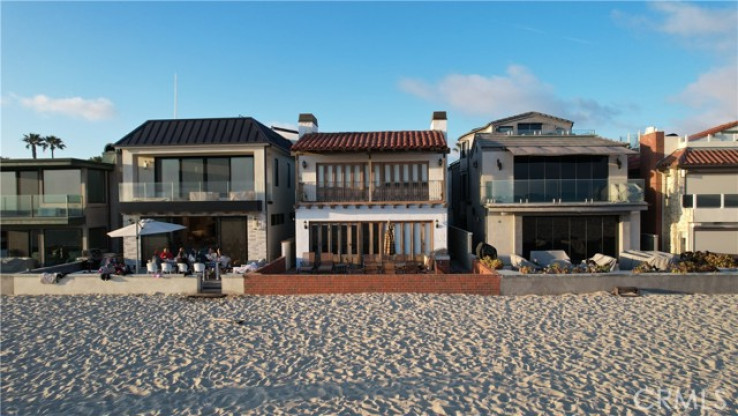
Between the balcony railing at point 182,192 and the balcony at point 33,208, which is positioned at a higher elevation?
the balcony railing at point 182,192

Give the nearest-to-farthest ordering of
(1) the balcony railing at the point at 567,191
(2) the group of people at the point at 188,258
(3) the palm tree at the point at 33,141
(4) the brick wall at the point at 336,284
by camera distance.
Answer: (4) the brick wall at the point at 336,284 < (2) the group of people at the point at 188,258 < (1) the balcony railing at the point at 567,191 < (3) the palm tree at the point at 33,141

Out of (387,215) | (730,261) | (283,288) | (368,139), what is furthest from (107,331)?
(730,261)

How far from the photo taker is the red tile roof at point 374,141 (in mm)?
17484

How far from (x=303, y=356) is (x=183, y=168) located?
1409 centimetres

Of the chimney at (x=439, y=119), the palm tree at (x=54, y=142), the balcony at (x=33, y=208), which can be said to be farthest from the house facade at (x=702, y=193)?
the palm tree at (x=54, y=142)

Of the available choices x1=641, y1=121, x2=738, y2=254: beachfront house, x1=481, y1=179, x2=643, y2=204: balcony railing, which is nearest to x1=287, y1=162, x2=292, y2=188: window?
x1=481, y1=179, x2=643, y2=204: balcony railing

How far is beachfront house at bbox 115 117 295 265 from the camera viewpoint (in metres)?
18.1

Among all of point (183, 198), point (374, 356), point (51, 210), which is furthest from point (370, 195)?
point (51, 210)

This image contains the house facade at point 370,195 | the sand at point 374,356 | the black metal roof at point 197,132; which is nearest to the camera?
the sand at point 374,356

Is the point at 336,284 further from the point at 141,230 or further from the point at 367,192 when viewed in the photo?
the point at 141,230

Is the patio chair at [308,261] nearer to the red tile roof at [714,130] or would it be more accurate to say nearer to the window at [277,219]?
the window at [277,219]

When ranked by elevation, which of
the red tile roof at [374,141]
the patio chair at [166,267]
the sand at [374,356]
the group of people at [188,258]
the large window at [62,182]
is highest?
the red tile roof at [374,141]

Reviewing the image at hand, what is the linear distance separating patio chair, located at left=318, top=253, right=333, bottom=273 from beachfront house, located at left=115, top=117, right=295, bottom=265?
3008mm

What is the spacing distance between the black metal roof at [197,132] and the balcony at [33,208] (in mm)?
4099
